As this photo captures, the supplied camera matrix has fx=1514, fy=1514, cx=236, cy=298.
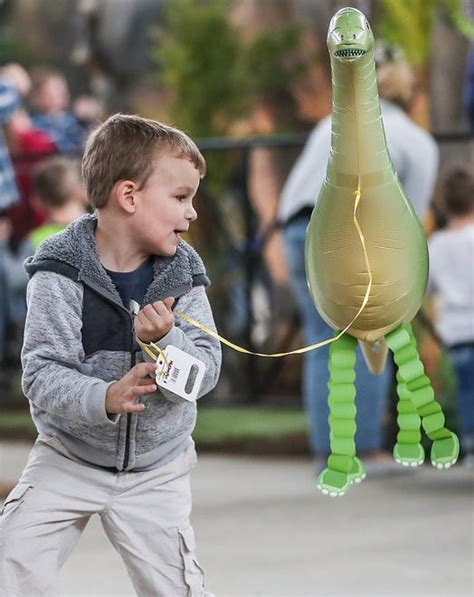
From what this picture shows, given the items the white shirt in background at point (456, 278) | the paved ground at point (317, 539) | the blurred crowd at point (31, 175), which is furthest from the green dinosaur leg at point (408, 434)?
the white shirt in background at point (456, 278)

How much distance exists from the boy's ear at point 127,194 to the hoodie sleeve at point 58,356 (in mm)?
199

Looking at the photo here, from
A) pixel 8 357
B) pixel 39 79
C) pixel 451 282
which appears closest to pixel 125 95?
pixel 39 79

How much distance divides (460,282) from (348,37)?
356cm

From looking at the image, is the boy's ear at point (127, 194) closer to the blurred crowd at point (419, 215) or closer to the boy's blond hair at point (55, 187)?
the blurred crowd at point (419, 215)

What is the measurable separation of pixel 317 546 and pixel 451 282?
66.4 inches

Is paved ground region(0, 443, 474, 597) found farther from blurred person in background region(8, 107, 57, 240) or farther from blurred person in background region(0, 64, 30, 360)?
blurred person in background region(8, 107, 57, 240)

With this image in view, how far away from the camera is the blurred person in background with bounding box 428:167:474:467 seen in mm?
6516

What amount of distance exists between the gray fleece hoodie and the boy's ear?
0.38 ft

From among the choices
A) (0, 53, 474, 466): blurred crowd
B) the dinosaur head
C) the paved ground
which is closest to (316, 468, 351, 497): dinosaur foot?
the dinosaur head

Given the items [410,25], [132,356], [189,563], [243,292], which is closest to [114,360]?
[132,356]

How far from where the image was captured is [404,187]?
6148 mm

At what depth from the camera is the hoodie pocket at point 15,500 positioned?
10.7 ft

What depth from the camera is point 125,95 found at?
1389 centimetres

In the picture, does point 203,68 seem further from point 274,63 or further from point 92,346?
point 92,346
